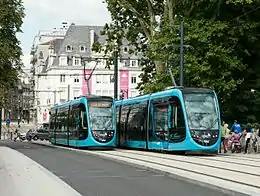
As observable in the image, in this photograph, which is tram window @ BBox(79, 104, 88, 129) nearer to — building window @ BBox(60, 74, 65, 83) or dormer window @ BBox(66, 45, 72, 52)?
building window @ BBox(60, 74, 65, 83)

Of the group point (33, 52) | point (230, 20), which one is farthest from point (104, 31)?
point (33, 52)

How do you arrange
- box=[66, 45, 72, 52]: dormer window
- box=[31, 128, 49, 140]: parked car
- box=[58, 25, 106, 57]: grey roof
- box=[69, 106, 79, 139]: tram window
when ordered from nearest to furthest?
box=[69, 106, 79, 139]: tram window → box=[31, 128, 49, 140]: parked car → box=[66, 45, 72, 52]: dormer window → box=[58, 25, 106, 57]: grey roof

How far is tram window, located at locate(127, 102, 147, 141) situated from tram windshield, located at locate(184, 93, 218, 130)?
5382 mm

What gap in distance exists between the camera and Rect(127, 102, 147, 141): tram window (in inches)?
1381

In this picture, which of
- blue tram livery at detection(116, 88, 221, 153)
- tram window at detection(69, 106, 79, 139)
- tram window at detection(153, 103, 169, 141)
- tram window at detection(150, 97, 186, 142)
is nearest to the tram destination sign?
tram window at detection(69, 106, 79, 139)

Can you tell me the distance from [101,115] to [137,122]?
2398 millimetres

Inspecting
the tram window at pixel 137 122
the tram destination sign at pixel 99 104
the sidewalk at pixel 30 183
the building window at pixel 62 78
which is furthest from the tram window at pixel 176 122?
the building window at pixel 62 78

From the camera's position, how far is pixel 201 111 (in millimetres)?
29688

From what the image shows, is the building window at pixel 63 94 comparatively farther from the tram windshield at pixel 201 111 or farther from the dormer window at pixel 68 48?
the tram windshield at pixel 201 111

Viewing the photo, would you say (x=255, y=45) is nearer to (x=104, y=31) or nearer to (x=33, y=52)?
(x=104, y=31)

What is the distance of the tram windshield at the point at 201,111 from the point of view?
29469mm

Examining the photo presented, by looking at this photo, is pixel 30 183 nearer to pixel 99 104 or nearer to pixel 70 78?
pixel 99 104

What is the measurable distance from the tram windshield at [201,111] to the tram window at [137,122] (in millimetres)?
5382

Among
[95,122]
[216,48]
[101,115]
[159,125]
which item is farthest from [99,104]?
[216,48]
